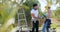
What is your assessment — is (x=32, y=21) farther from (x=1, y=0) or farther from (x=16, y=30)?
(x=1, y=0)

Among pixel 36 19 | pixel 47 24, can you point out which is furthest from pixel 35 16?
pixel 47 24

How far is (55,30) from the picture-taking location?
1.98 m

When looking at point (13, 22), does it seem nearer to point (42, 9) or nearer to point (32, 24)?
point (32, 24)

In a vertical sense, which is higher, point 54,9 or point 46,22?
point 54,9

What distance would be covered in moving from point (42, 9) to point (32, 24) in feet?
0.62

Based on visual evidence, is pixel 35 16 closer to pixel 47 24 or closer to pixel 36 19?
pixel 36 19

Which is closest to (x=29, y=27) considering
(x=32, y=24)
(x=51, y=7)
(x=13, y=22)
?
(x=32, y=24)

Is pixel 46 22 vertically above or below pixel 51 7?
below

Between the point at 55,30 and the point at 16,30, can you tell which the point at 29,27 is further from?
the point at 55,30

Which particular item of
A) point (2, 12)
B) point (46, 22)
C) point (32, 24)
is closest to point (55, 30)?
point (46, 22)

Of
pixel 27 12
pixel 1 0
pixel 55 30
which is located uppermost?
pixel 1 0

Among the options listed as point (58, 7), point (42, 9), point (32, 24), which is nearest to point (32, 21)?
point (32, 24)

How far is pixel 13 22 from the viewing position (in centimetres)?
196

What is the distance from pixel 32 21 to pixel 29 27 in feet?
0.23
